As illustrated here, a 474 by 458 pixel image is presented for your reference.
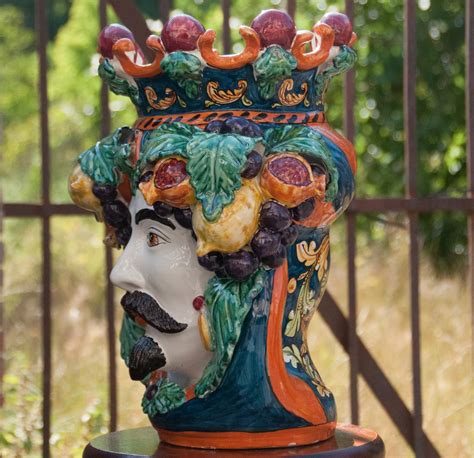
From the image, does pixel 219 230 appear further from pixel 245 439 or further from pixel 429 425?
pixel 429 425

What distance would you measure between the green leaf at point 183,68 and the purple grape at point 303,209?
372mm

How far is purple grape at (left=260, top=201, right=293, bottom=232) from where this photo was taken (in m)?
2.63

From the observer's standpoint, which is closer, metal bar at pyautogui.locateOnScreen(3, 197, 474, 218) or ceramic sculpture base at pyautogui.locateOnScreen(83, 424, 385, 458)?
ceramic sculpture base at pyautogui.locateOnScreen(83, 424, 385, 458)

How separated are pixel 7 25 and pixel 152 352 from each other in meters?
8.48

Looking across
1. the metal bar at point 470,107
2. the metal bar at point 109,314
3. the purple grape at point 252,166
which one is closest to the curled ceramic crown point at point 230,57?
the purple grape at point 252,166

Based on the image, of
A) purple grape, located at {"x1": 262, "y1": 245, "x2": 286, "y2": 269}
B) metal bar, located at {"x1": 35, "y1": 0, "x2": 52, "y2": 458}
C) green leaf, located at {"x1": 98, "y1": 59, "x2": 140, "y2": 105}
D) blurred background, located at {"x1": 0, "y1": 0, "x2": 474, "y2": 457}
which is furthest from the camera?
blurred background, located at {"x1": 0, "y1": 0, "x2": 474, "y2": 457}

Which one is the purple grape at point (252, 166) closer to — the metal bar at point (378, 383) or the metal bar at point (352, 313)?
the metal bar at point (352, 313)

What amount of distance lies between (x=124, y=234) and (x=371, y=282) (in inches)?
152

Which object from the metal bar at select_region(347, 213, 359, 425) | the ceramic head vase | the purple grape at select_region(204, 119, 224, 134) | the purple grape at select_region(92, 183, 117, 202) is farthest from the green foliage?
the metal bar at select_region(347, 213, 359, 425)

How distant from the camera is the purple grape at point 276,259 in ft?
8.79

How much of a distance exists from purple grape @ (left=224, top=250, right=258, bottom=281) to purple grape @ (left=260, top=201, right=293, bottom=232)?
0.08 metres

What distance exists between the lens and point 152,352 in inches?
109

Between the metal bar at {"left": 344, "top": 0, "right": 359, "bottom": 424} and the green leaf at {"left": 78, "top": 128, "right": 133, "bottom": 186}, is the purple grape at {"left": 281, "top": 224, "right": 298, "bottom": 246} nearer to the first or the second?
the green leaf at {"left": 78, "top": 128, "right": 133, "bottom": 186}

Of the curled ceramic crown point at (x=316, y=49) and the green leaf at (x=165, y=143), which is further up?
the curled ceramic crown point at (x=316, y=49)
